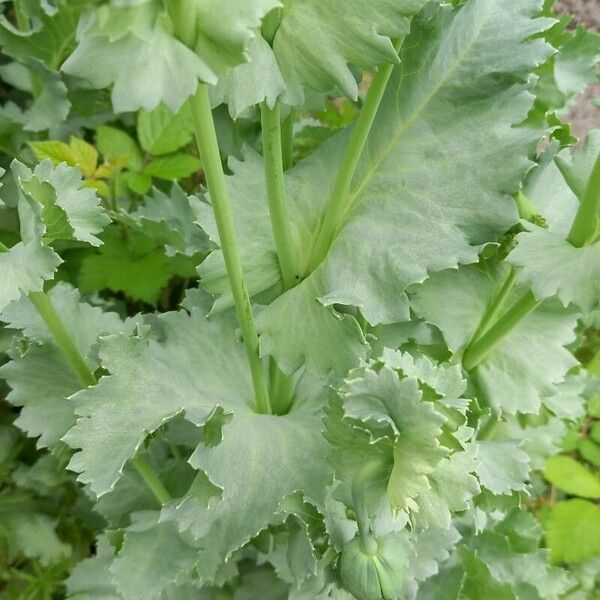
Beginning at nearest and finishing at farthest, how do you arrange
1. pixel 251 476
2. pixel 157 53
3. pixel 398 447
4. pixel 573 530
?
pixel 157 53, pixel 398 447, pixel 251 476, pixel 573 530

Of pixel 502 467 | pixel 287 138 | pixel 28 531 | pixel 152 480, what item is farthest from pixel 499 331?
pixel 28 531

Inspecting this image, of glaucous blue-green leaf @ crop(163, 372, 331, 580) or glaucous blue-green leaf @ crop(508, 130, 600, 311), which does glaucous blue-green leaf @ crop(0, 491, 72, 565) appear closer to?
glaucous blue-green leaf @ crop(163, 372, 331, 580)

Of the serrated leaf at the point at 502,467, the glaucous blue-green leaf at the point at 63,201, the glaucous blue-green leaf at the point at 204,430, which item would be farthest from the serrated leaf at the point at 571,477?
the glaucous blue-green leaf at the point at 63,201

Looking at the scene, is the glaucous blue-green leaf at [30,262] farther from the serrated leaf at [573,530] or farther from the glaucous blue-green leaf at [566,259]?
the serrated leaf at [573,530]

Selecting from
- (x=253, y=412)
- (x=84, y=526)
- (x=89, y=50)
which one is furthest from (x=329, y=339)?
(x=84, y=526)

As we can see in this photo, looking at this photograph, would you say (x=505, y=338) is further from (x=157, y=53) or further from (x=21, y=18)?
(x=21, y=18)

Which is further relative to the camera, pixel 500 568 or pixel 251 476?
pixel 500 568

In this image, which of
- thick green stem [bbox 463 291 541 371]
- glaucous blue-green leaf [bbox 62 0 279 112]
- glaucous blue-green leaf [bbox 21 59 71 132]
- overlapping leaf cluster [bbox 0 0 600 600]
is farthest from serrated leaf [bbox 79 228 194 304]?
→ glaucous blue-green leaf [bbox 62 0 279 112]

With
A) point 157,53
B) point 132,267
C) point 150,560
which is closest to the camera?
point 157,53
